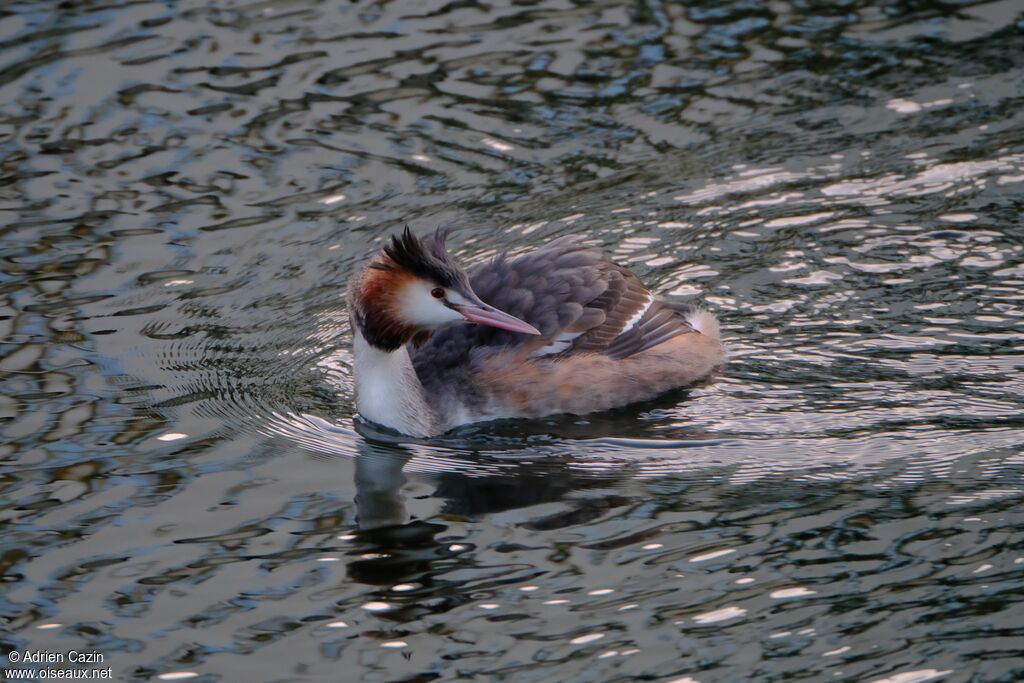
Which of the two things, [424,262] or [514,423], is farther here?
[514,423]

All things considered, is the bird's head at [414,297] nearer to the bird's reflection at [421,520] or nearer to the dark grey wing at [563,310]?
the dark grey wing at [563,310]

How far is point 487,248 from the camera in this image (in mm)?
8812

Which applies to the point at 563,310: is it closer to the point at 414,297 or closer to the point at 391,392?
the point at 414,297

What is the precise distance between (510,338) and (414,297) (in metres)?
0.59

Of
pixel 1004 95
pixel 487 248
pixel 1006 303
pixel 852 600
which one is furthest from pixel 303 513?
pixel 1004 95

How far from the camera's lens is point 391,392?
7.05 meters

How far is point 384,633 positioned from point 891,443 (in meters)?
2.56

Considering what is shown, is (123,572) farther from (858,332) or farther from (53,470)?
(858,332)

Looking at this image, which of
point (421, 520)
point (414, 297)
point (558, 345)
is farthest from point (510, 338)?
point (421, 520)

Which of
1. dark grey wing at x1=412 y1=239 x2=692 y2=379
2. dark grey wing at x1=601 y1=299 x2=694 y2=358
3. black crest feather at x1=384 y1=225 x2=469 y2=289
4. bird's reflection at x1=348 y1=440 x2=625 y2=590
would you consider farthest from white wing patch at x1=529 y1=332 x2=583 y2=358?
bird's reflection at x1=348 y1=440 x2=625 y2=590

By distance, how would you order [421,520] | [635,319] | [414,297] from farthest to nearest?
1. [635,319]
2. [414,297]
3. [421,520]

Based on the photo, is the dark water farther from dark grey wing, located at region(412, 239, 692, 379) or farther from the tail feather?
dark grey wing, located at region(412, 239, 692, 379)

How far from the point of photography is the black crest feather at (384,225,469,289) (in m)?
6.84

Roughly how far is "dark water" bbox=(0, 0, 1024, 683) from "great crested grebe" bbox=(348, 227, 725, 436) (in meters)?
0.17
